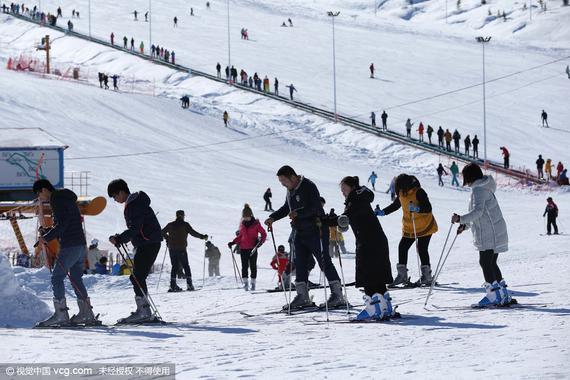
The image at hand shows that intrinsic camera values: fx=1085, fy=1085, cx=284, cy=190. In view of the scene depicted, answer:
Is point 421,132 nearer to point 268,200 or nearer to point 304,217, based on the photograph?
point 268,200

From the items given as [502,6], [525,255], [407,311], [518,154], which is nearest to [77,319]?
[407,311]

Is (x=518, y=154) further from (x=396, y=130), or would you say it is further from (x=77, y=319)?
(x=77, y=319)

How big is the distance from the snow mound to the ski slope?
10 centimetres

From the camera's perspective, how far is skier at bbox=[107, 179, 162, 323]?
946cm

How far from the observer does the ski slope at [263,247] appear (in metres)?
7.05

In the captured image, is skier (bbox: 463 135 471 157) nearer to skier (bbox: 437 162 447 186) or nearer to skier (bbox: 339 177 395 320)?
skier (bbox: 437 162 447 186)

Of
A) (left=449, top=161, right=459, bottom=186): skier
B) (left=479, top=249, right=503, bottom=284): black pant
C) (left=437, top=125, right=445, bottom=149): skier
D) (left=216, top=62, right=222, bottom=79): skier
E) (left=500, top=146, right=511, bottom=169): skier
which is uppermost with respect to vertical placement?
(left=216, top=62, right=222, bottom=79): skier

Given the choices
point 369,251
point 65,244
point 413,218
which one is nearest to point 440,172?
point 413,218

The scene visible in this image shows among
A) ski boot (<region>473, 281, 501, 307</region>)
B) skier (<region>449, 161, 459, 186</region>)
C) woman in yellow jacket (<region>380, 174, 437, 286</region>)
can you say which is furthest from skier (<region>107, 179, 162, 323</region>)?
skier (<region>449, 161, 459, 186</region>)

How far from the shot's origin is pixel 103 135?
41.7 m

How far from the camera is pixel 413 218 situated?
39.1 feet

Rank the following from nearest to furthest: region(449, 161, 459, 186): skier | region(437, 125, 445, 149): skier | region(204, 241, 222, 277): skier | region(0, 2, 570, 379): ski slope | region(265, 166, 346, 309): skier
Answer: region(0, 2, 570, 379): ski slope, region(265, 166, 346, 309): skier, region(204, 241, 222, 277): skier, region(449, 161, 459, 186): skier, region(437, 125, 445, 149): skier

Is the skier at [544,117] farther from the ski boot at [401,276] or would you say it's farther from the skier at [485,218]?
the skier at [485,218]

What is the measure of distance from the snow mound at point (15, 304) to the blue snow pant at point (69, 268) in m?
0.43
